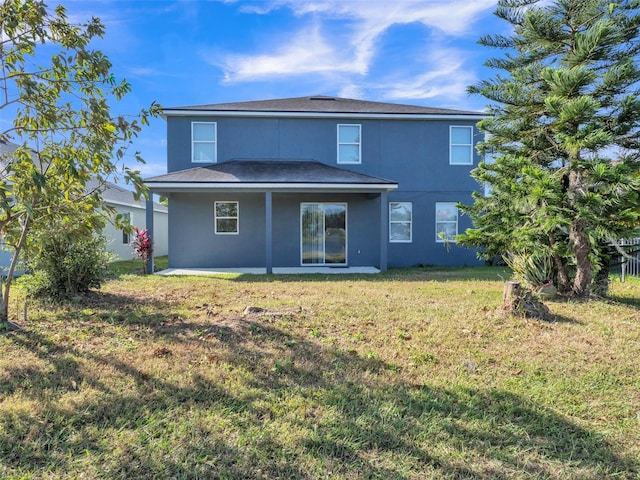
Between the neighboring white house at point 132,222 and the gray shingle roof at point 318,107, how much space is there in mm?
6063

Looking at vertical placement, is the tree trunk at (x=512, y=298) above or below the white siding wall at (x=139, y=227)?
below

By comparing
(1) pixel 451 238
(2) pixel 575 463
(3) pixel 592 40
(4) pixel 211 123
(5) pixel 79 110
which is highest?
(4) pixel 211 123

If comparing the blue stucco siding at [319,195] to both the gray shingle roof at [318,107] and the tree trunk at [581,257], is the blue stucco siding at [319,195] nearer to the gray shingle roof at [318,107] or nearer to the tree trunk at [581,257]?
the gray shingle roof at [318,107]

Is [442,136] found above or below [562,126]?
above

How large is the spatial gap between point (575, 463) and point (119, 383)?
145 inches

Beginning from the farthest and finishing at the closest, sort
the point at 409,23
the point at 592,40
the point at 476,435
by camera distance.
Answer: the point at 409,23
the point at 592,40
the point at 476,435

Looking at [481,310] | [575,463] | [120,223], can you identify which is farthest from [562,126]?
[120,223]

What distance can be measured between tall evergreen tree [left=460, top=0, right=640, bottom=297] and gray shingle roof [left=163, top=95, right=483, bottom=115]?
6.87 m

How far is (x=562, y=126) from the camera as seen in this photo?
250 inches

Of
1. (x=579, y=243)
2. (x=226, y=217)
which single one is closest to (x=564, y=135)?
(x=579, y=243)

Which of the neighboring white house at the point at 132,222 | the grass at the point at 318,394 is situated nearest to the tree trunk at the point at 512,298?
the grass at the point at 318,394

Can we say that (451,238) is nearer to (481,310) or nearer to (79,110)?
(481,310)

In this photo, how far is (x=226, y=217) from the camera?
13633 mm

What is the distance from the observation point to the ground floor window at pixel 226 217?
1362 cm
